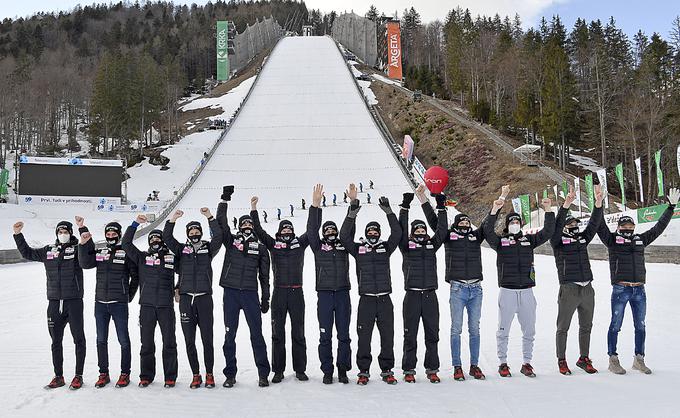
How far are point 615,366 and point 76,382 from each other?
4.90 metres

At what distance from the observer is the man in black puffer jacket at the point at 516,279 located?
5.10 metres

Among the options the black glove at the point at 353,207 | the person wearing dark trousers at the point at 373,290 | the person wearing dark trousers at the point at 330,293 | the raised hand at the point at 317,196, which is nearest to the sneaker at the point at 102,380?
the person wearing dark trousers at the point at 330,293

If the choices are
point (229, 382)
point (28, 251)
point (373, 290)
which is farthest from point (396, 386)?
point (28, 251)


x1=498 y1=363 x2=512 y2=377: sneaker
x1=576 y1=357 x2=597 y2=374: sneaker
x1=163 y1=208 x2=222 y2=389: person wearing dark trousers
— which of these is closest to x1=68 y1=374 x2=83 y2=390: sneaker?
x1=163 y1=208 x2=222 y2=389: person wearing dark trousers

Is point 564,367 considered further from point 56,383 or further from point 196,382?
point 56,383

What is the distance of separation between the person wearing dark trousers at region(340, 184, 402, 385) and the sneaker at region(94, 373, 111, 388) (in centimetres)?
229

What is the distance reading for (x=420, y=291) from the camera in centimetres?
516

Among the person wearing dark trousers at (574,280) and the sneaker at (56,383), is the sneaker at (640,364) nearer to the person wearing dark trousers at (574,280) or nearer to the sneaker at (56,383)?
the person wearing dark trousers at (574,280)

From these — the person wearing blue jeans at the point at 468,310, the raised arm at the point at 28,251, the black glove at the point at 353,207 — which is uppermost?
the black glove at the point at 353,207

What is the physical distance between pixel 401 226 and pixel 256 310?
1600mm

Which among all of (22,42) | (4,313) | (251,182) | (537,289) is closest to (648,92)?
(251,182)

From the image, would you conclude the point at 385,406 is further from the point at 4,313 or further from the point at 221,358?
the point at 4,313

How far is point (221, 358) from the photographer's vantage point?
18.8 ft

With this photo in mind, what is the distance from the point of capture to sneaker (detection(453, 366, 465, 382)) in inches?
194
